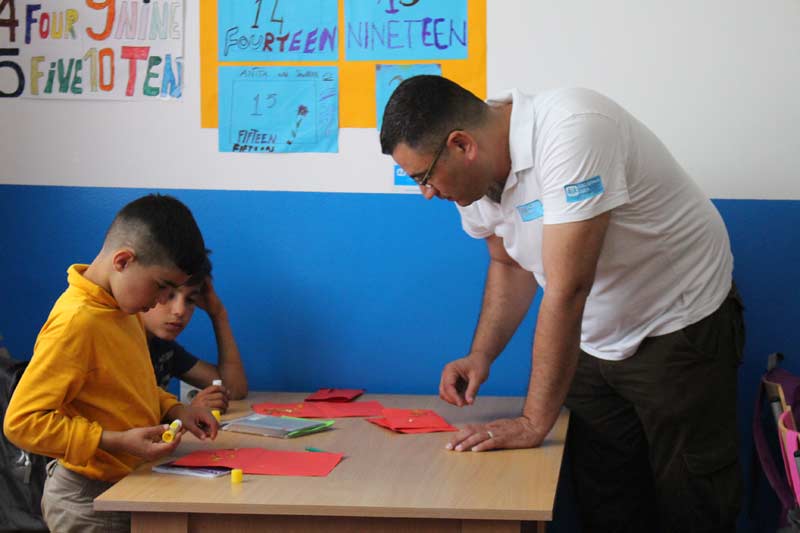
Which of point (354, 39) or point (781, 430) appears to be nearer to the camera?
point (781, 430)

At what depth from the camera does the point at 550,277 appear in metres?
2.10

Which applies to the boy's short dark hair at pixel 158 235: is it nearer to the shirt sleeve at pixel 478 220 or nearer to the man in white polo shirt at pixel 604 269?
the man in white polo shirt at pixel 604 269

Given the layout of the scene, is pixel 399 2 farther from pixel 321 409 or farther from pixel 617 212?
pixel 321 409

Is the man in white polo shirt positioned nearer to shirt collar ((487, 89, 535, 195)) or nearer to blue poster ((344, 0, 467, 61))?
shirt collar ((487, 89, 535, 195))

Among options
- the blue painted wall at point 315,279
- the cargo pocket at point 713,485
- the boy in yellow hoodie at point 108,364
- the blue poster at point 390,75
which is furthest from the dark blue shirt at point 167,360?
the cargo pocket at point 713,485

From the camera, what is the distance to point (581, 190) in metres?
2.05

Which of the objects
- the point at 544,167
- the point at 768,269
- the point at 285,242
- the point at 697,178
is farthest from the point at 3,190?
the point at 768,269

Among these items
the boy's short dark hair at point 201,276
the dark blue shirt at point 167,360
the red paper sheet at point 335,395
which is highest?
the boy's short dark hair at point 201,276

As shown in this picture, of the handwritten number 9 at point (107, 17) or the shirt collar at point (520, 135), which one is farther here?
the handwritten number 9 at point (107, 17)

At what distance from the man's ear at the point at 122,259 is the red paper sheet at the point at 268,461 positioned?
416mm

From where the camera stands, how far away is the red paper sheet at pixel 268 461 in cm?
196

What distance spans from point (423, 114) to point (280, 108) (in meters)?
0.94

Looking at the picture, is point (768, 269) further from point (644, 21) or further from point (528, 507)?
point (528, 507)

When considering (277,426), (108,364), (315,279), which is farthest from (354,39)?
(108,364)
